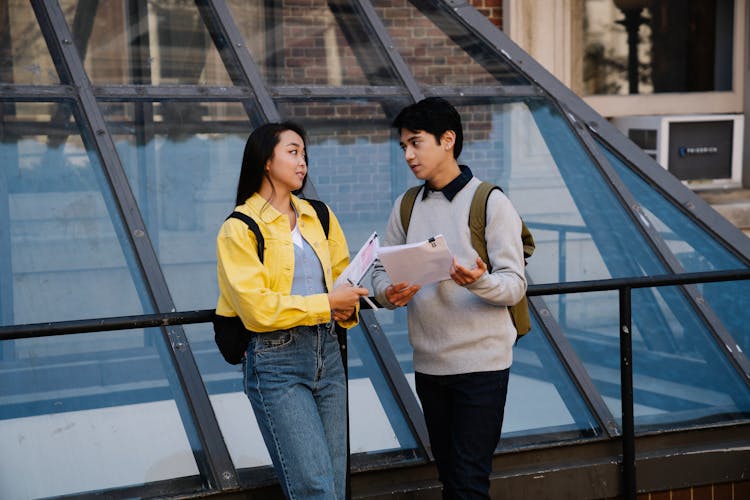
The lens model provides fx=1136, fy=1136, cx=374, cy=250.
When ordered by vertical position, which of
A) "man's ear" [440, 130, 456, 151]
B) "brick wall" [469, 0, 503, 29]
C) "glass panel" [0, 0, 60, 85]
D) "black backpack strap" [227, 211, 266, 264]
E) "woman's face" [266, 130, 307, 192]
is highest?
"brick wall" [469, 0, 503, 29]

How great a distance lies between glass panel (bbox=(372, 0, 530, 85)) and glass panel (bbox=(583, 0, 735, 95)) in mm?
4443

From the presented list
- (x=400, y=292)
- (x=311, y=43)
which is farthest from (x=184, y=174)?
(x=400, y=292)

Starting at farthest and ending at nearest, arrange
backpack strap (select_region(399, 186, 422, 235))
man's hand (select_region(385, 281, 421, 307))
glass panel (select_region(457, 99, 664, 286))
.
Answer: glass panel (select_region(457, 99, 664, 286)) → backpack strap (select_region(399, 186, 422, 235)) → man's hand (select_region(385, 281, 421, 307))

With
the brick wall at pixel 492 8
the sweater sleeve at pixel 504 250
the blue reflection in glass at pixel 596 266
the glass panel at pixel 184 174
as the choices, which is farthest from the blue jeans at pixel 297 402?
the brick wall at pixel 492 8

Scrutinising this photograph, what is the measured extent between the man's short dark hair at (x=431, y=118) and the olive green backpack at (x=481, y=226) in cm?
20

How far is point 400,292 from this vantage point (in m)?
3.25

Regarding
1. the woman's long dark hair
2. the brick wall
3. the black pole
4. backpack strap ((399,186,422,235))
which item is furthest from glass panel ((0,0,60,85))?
the black pole

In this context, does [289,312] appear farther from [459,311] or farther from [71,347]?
[71,347]

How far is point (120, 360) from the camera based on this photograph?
4.15 m

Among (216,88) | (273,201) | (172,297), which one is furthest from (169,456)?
(216,88)

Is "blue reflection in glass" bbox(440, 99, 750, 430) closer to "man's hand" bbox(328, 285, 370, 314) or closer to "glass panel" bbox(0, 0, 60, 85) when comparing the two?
"man's hand" bbox(328, 285, 370, 314)

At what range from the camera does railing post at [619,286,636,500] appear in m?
4.08

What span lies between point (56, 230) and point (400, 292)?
188 centimetres

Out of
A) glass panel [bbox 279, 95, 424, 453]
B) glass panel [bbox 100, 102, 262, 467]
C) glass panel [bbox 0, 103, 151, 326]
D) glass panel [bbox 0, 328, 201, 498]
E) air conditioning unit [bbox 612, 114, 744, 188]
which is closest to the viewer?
glass panel [bbox 0, 328, 201, 498]
